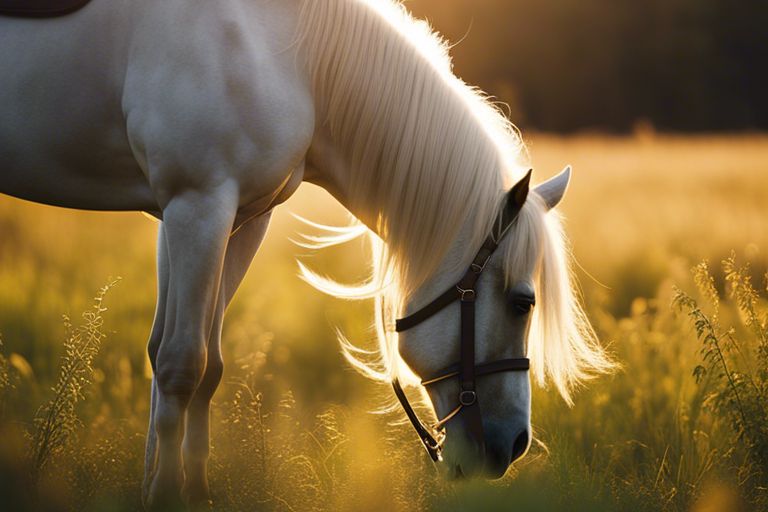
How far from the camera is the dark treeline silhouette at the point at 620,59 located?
30719 mm

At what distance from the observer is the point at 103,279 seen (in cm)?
643

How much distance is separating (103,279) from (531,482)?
14.0ft

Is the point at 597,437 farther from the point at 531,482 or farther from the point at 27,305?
the point at 27,305

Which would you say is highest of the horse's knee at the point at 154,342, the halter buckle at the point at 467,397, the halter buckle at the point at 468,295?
the halter buckle at the point at 468,295

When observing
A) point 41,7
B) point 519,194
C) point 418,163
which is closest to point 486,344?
point 519,194

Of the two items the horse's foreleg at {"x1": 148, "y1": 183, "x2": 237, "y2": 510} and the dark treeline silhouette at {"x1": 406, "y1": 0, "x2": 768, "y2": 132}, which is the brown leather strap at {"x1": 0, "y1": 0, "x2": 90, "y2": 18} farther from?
the dark treeline silhouette at {"x1": 406, "y1": 0, "x2": 768, "y2": 132}

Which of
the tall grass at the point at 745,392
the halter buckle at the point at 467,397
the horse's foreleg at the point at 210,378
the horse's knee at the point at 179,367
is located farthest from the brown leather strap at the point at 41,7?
the tall grass at the point at 745,392

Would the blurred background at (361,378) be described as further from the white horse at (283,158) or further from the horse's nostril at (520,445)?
the white horse at (283,158)

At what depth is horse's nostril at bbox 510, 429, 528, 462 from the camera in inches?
113

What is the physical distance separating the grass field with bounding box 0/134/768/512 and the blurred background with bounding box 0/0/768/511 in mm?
13

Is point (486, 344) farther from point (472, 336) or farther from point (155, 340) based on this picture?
point (155, 340)

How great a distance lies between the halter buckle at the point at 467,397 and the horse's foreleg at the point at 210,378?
957 mm

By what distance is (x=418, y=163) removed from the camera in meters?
2.99

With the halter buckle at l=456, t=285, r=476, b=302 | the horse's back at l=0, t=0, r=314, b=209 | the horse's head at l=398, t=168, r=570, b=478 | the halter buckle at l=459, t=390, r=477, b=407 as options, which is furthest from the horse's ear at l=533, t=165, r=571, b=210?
the horse's back at l=0, t=0, r=314, b=209
